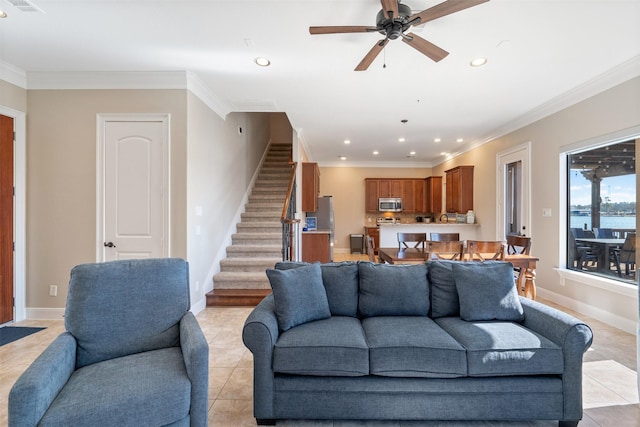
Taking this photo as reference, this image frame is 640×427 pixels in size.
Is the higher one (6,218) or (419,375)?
(6,218)

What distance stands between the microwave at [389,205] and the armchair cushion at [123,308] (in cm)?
785

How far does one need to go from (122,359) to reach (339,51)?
3.01 meters

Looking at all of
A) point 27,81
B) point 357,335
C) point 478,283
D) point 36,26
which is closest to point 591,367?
point 478,283

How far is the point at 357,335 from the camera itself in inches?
78.2

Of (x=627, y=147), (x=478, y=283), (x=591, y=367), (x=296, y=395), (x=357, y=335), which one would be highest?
(x=627, y=147)

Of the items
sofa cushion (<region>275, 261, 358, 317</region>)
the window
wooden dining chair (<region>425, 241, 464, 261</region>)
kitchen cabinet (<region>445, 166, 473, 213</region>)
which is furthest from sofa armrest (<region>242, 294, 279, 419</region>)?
kitchen cabinet (<region>445, 166, 473, 213</region>)

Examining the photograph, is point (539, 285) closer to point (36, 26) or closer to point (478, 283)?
point (478, 283)

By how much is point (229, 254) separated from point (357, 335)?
3.66m

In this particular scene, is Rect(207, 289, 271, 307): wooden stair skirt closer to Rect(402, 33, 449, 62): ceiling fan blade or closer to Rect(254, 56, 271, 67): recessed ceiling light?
Rect(254, 56, 271, 67): recessed ceiling light

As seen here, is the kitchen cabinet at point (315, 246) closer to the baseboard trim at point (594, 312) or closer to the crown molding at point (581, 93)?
the baseboard trim at point (594, 312)

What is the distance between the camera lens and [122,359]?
1.72 metres

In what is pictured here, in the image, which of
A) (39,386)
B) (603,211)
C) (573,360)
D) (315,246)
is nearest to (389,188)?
(315,246)

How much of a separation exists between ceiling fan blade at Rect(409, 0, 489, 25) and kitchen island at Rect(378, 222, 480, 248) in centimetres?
461

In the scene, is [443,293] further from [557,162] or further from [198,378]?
[557,162]
